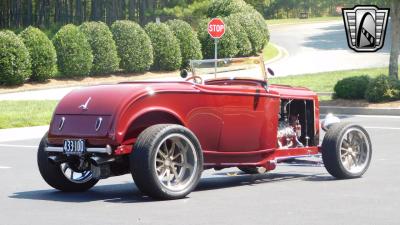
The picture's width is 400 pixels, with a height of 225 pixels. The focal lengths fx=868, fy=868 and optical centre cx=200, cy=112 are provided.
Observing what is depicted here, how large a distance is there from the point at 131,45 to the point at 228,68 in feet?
92.1

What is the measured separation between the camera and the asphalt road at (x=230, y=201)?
26.8 feet

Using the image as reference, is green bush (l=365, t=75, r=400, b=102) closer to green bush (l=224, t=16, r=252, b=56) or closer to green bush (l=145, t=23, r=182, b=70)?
green bush (l=145, t=23, r=182, b=70)

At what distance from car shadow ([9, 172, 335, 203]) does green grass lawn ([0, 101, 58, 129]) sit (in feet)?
32.7

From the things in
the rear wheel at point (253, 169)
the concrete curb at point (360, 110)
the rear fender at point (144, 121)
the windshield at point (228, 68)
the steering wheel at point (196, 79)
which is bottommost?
the concrete curb at point (360, 110)

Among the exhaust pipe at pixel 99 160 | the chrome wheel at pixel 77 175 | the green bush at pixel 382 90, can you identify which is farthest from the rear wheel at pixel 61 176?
the green bush at pixel 382 90

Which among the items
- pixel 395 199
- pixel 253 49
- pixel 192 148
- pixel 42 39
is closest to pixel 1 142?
pixel 192 148

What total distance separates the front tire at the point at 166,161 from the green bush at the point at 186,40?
32555 mm

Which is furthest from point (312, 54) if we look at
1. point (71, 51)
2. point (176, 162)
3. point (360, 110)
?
point (176, 162)

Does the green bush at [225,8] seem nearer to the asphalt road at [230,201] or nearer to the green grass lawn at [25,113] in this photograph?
the green grass lawn at [25,113]

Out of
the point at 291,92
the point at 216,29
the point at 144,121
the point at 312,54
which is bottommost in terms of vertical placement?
the point at 312,54

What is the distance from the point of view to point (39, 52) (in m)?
35.2

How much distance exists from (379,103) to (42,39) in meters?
15.4

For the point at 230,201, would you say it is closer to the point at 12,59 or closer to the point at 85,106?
the point at 85,106

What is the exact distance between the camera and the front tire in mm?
9055
